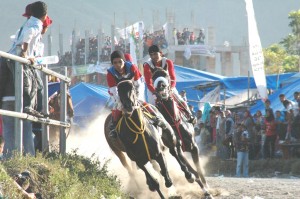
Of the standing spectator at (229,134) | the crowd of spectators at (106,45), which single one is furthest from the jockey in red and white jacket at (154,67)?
the crowd of spectators at (106,45)

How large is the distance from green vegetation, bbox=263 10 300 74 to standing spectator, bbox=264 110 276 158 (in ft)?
233

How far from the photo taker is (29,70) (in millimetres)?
14023

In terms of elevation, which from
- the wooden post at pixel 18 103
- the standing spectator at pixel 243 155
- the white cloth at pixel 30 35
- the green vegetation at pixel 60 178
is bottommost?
the standing spectator at pixel 243 155

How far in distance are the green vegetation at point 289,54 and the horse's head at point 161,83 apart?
275ft

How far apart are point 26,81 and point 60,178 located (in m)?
1.68

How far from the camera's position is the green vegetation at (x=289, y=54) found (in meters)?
102

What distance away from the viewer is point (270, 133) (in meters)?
29.4

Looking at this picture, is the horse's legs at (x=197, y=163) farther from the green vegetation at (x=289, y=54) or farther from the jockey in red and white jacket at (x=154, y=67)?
the green vegetation at (x=289, y=54)

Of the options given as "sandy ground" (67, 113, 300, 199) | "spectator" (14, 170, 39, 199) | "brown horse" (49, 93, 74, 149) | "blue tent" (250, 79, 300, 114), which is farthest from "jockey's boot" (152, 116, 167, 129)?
"blue tent" (250, 79, 300, 114)

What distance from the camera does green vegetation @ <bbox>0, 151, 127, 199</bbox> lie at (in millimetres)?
11914

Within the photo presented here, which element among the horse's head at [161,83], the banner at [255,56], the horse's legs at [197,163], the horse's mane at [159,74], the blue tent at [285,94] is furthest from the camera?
the blue tent at [285,94]

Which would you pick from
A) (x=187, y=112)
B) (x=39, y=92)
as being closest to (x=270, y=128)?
(x=187, y=112)

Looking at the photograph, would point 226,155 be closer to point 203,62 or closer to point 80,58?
point 80,58

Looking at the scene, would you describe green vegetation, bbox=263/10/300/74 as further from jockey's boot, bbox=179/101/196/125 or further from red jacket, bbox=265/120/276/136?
jockey's boot, bbox=179/101/196/125
